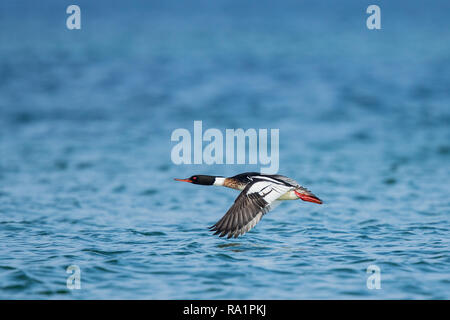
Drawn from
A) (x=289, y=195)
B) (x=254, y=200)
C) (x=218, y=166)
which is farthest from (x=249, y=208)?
(x=218, y=166)

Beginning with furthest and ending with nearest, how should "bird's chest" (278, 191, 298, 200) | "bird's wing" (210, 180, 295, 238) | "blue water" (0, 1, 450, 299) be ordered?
1. "bird's chest" (278, 191, 298, 200)
2. "bird's wing" (210, 180, 295, 238)
3. "blue water" (0, 1, 450, 299)

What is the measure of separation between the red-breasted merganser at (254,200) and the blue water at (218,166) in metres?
0.42

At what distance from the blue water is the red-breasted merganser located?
42 centimetres

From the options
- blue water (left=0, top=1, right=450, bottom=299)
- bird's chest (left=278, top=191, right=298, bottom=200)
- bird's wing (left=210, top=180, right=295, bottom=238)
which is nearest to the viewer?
blue water (left=0, top=1, right=450, bottom=299)

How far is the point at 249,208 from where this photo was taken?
11758mm

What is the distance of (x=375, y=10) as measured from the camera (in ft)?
181

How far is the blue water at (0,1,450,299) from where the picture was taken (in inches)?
412

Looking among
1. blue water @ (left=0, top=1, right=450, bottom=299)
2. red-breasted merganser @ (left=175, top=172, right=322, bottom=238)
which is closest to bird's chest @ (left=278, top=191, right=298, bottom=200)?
red-breasted merganser @ (left=175, top=172, right=322, bottom=238)

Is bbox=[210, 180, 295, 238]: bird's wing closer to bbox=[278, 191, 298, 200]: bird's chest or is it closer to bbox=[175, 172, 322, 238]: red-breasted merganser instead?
bbox=[175, 172, 322, 238]: red-breasted merganser

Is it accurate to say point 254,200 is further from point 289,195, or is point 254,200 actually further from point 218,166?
point 218,166

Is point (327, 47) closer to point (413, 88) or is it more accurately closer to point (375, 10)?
point (413, 88)

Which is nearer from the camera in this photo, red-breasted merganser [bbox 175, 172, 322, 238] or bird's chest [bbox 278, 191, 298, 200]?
red-breasted merganser [bbox 175, 172, 322, 238]

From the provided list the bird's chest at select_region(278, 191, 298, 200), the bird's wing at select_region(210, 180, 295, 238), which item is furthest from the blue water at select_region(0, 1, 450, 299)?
the bird's chest at select_region(278, 191, 298, 200)

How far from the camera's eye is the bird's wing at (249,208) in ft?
37.5
